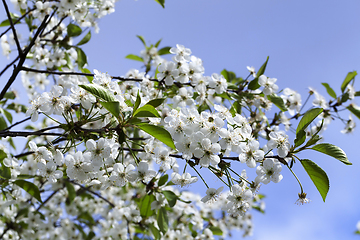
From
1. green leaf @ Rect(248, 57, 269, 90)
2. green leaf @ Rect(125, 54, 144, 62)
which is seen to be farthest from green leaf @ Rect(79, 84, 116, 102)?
green leaf @ Rect(125, 54, 144, 62)

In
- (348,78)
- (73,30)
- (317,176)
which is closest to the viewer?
(317,176)

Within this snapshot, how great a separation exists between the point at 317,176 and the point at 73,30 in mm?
2780

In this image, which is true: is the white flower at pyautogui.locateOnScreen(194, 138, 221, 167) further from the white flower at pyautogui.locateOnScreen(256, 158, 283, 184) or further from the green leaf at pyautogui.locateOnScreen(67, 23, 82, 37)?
the green leaf at pyautogui.locateOnScreen(67, 23, 82, 37)

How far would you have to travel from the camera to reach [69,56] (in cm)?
353

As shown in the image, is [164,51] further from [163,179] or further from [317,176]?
[317,176]

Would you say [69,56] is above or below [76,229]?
above

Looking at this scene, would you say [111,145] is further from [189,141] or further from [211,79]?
[211,79]

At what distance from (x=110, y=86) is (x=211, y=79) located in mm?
1007

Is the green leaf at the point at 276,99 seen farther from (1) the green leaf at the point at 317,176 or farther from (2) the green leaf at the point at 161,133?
(2) the green leaf at the point at 161,133

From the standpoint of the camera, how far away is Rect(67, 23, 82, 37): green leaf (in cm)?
296

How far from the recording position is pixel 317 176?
1515mm

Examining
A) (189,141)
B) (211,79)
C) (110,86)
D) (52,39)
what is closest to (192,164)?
(189,141)

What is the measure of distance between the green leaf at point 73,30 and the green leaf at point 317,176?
8.68 feet

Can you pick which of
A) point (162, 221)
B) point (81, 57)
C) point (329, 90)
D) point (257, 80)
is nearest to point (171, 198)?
point (162, 221)
